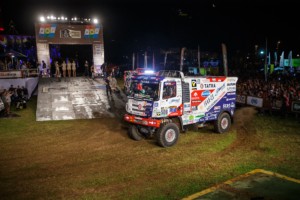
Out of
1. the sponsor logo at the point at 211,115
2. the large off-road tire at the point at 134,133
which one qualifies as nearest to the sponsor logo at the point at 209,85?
the sponsor logo at the point at 211,115

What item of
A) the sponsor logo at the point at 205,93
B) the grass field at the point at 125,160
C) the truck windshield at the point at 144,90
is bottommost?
the grass field at the point at 125,160

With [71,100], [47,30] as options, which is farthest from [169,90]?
[47,30]

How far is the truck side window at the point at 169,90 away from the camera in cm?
1100

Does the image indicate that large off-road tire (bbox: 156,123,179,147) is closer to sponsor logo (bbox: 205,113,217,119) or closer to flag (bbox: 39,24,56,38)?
sponsor logo (bbox: 205,113,217,119)

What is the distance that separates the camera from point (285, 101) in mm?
16891

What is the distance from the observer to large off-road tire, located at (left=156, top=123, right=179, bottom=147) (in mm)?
11070

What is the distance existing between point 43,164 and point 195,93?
715cm

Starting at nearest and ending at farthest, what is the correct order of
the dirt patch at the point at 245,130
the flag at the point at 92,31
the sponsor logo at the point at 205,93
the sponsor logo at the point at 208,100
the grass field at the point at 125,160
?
the grass field at the point at 125,160, the dirt patch at the point at 245,130, the sponsor logo at the point at 205,93, the sponsor logo at the point at 208,100, the flag at the point at 92,31

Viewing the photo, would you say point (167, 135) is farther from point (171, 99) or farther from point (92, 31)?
point (92, 31)

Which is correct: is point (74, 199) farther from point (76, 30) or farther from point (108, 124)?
point (76, 30)

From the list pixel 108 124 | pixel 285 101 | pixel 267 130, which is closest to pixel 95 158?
pixel 108 124

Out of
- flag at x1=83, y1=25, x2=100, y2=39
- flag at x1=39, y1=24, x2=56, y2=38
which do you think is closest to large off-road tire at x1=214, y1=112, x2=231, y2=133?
flag at x1=83, y1=25, x2=100, y2=39

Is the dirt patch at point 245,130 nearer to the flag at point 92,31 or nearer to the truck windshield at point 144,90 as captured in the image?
the truck windshield at point 144,90

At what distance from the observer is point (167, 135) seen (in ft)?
37.1
